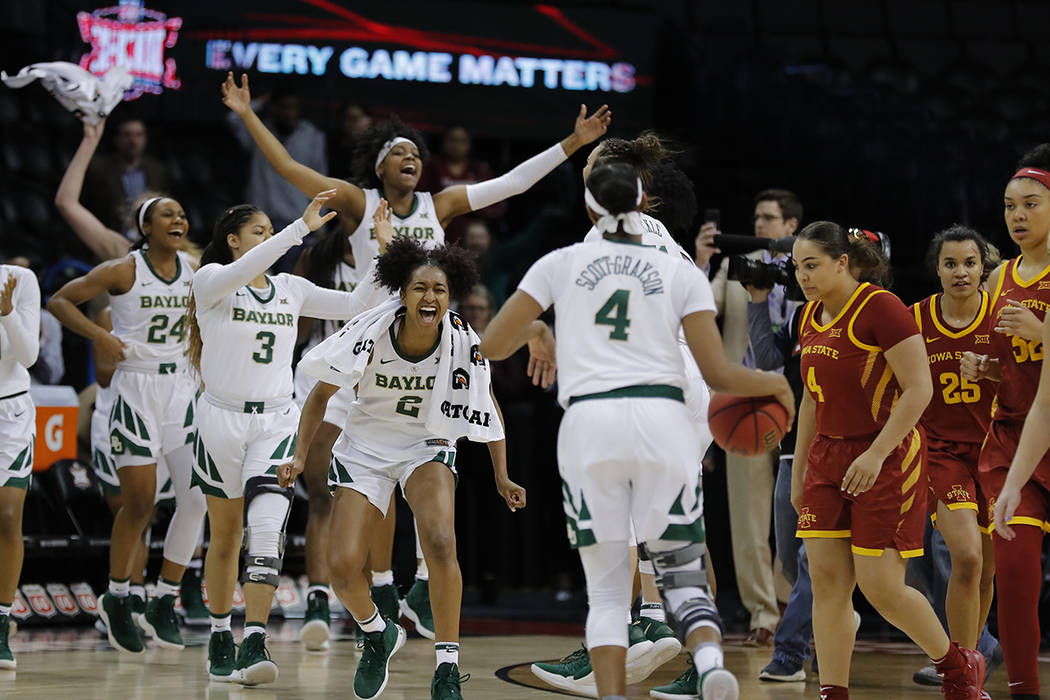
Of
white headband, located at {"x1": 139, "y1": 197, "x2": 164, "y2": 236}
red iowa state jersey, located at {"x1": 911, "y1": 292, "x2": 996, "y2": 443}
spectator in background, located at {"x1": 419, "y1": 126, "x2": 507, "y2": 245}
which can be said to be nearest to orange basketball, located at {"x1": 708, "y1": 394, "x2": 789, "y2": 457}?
red iowa state jersey, located at {"x1": 911, "y1": 292, "x2": 996, "y2": 443}

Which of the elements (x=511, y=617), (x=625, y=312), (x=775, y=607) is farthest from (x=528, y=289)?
(x=511, y=617)

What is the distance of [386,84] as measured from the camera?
12812 mm

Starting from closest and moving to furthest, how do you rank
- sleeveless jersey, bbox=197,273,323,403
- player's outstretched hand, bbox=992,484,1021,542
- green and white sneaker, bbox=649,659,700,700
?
player's outstretched hand, bbox=992,484,1021,542, green and white sneaker, bbox=649,659,700,700, sleeveless jersey, bbox=197,273,323,403

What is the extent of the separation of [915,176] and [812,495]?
8.56m

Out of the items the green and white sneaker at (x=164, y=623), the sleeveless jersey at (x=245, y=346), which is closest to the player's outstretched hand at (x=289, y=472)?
the sleeveless jersey at (x=245, y=346)

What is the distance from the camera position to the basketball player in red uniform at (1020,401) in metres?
5.16

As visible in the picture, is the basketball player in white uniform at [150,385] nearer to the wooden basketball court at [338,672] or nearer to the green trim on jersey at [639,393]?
the wooden basketball court at [338,672]

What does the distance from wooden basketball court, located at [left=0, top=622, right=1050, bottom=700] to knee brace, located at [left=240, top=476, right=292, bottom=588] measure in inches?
19.5

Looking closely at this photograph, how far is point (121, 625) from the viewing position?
7332 mm

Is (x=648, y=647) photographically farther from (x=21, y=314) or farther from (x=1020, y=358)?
(x=21, y=314)

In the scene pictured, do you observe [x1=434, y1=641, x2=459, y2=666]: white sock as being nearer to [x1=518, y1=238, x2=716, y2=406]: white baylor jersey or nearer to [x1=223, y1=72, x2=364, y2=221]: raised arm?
[x1=518, y1=238, x2=716, y2=406]: white baylor jersey

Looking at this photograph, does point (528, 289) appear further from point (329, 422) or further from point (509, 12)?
point (509, 12)

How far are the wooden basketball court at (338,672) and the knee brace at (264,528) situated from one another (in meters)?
0.50

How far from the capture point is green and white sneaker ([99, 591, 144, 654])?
7273 mm
